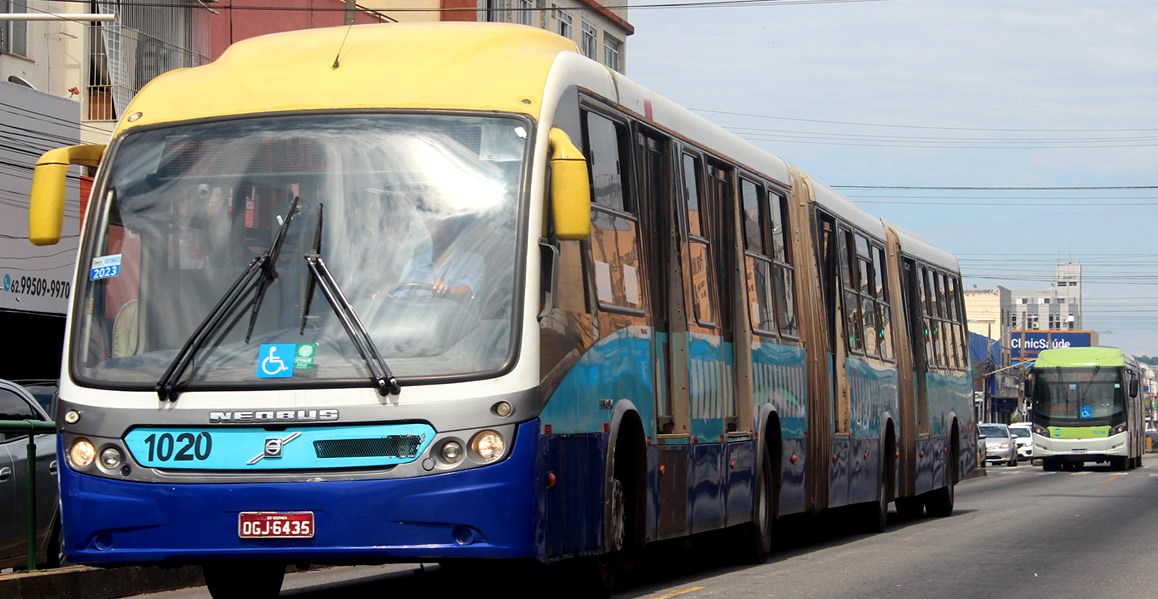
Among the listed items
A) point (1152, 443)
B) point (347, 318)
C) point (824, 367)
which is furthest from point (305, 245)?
point (1152, 443)

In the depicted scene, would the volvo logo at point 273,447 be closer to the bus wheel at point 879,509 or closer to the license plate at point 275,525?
the license plate at point 275,525

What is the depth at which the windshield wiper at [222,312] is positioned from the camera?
8648 millimetres

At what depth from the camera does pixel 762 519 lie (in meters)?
14.3

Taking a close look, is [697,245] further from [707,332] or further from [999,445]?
[999,445]

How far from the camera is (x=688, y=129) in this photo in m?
12.4

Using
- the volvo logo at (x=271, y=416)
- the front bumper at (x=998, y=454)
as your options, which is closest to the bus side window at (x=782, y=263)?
the volvo logo at (x=271, y=416)

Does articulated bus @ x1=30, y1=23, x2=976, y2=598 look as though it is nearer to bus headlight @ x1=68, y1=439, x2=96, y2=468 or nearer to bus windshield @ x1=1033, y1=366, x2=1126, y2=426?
bus headlight @ x1=68, y1=439, x2=96, y2=468

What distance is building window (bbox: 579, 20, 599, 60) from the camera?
40.8 metres

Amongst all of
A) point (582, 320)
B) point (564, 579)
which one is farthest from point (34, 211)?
point (564, 579)

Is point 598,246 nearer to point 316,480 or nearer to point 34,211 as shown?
point 316,480

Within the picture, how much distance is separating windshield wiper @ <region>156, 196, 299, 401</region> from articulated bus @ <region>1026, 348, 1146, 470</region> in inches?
1634

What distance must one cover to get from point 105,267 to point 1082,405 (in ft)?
140

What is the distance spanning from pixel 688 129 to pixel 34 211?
16.7 feet

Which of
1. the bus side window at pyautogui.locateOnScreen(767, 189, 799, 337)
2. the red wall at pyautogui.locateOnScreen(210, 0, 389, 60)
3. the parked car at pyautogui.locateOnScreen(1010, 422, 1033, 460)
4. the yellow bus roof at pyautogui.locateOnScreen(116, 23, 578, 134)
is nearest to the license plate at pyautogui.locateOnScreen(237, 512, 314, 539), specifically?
the yellow bus roof at pyautogui.locateOnScreen(116, 23, 578, 134)
